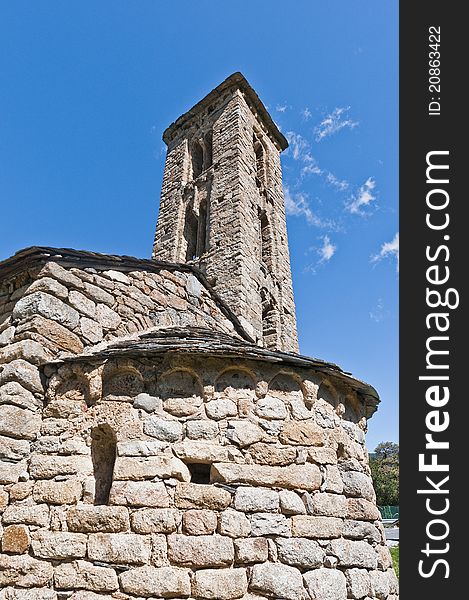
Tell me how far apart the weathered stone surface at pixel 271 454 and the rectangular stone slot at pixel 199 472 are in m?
0.39

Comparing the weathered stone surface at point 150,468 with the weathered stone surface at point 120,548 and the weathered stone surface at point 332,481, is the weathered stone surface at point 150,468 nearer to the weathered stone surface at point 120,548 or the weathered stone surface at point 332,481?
the weathered stone surface at point 120,548

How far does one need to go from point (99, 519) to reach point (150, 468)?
19.5 inches

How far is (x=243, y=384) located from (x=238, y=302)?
6.36 metres

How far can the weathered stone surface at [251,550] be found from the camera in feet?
10.0

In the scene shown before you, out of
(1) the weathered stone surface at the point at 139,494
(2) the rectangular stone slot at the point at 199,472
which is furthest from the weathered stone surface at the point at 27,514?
(2) the rectangular stone slot at the point at 199,472

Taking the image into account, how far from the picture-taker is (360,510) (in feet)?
12.1

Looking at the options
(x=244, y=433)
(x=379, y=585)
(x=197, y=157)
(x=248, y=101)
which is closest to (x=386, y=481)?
(x=197, y=157)

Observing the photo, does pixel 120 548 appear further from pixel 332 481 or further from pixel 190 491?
pixel 332 481

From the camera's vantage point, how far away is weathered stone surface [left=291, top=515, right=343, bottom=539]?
326cm

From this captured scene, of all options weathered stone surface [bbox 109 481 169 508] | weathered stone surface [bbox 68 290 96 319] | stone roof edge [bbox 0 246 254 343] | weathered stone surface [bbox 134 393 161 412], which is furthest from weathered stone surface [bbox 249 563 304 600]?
stone roof edge [bbox 0 246 254 343]

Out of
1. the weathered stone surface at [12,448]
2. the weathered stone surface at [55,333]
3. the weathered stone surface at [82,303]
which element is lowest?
the weathered stone surface at [12,448]

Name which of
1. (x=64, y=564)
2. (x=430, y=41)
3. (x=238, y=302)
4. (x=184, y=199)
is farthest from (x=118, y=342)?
(x=184, y=199)

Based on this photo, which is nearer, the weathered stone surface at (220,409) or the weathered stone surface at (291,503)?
the weathered stone surface at (291,503)

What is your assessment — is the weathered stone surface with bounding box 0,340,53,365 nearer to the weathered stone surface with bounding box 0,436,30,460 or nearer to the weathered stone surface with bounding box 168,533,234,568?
the weathered stone surface with bounding box 0,436,30,460
